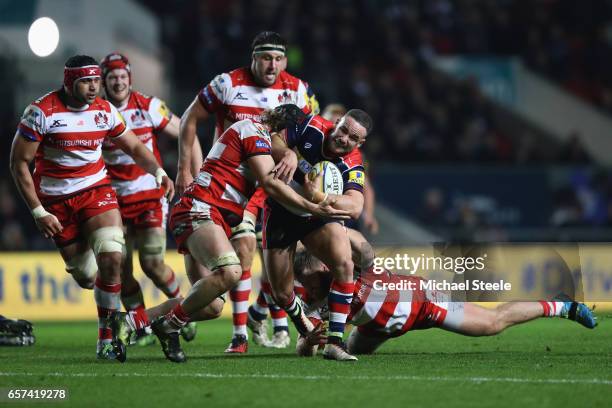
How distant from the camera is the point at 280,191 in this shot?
8.05 metres

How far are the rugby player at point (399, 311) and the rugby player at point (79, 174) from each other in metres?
1.45

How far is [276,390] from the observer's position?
260 inches

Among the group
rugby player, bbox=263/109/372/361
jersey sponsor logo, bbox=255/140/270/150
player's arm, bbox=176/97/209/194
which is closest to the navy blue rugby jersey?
rugby player, bbox=263/109/372/361

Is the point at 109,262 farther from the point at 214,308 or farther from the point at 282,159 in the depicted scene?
the point at 282,159

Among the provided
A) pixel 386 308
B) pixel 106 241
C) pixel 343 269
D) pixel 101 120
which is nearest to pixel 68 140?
pixel 101 120

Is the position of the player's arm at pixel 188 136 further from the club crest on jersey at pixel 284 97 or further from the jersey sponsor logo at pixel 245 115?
the club crest on jersey at pixel 284 97

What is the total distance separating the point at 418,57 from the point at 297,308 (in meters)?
14.5

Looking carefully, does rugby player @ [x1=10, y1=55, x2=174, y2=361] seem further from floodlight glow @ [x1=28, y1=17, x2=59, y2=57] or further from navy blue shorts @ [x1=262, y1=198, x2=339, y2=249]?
floodlight glow @ [x1=28, y1=17, x2=59, y2=57]

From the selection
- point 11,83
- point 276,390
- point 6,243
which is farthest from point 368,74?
point 276,390

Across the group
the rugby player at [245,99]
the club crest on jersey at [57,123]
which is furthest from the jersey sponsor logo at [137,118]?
the club crest on jersey at [57,123]

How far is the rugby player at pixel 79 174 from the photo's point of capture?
8594 millimetres

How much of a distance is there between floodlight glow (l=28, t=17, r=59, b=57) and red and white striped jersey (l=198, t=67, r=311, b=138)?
30.3 ft

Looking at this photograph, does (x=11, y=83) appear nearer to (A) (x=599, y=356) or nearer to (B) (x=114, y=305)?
(B) (x=114, y=305)

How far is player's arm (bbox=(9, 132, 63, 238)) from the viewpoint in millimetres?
8555
